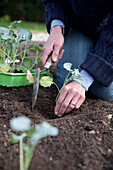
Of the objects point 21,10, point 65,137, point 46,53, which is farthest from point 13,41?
point 21,10

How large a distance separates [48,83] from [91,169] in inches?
26.6

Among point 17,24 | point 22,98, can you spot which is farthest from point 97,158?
point 17,24

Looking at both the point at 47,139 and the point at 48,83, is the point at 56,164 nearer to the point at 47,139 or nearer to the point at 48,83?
the point at 47,139

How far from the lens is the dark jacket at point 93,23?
1.54m

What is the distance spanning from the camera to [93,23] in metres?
1.89

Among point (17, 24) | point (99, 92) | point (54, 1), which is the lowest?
point (99, 92)

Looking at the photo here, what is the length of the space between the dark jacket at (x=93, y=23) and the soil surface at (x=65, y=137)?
29cm

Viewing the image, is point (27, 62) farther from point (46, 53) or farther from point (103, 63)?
point (103, 63)

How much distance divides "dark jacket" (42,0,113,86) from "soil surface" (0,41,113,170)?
0.29 m

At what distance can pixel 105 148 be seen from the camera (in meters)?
1.04

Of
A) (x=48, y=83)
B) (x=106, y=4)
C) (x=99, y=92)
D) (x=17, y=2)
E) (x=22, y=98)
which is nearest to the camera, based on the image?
(x=48, y=83)

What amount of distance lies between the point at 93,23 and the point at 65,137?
4.01 feet

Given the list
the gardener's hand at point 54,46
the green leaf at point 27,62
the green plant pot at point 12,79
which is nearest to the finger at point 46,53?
the gardener's hand at point 54,46

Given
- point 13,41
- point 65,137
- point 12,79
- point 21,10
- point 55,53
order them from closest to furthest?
point 65,137, point 55,53, point 12,79, point 13,41, point 21,10
